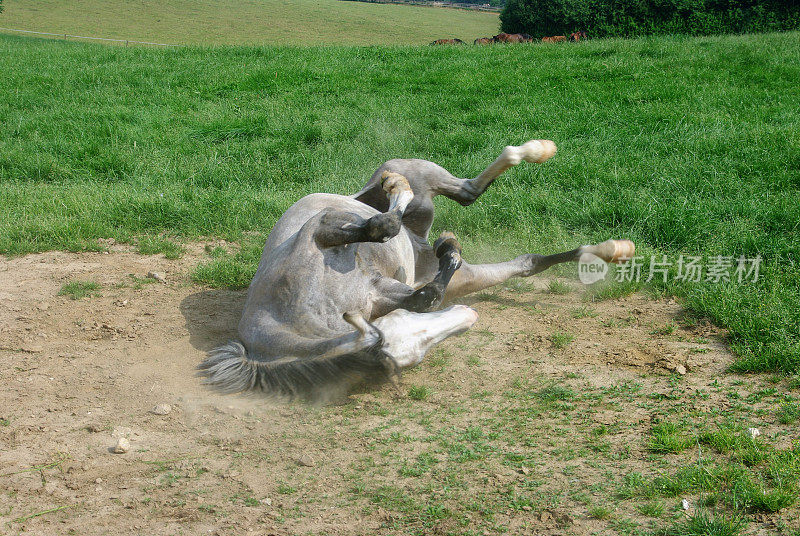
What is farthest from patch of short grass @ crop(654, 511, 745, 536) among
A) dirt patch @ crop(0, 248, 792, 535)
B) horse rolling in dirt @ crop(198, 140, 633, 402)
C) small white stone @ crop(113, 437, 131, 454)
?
small white stone @ crop(113, 437, 131, 454)

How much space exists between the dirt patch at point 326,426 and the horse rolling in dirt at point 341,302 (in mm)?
Answer: 210

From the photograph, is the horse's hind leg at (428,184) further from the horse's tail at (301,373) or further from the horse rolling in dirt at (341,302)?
the horse's tail at (301,373)

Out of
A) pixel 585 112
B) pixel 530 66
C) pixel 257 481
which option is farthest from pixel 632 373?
pixel 530 66

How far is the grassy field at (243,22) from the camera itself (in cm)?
2667

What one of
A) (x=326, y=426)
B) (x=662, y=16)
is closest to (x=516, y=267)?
(x=326, y=426)

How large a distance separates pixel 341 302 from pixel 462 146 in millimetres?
5216

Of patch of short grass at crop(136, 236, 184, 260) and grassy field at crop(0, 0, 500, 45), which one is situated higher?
grassy field at crop(0, 0, 500, 45)

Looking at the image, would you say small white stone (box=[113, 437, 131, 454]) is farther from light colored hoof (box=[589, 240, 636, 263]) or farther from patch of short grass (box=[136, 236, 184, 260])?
light colored hoof (box=[589, 240, 636, 263])

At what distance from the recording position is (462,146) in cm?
859

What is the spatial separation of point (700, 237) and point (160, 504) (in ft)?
15.5

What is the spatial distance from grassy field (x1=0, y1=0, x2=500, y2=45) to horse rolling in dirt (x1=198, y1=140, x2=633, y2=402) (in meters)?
20.7

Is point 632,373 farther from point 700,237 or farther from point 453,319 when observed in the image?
point 700,237

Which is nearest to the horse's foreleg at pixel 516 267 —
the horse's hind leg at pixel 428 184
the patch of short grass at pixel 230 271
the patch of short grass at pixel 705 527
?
the horse's hind leg at pixel 428 184

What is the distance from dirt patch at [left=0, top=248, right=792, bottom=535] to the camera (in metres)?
2.77
